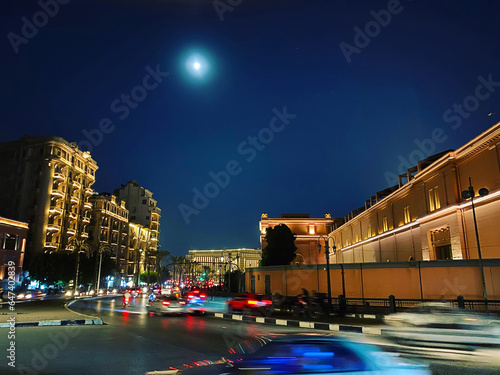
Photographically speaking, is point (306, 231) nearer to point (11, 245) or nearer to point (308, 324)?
point (11, 245)

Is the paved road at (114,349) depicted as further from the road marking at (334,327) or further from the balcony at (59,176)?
the balcony at (59,176)

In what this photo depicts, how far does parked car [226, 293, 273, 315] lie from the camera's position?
23.5 m

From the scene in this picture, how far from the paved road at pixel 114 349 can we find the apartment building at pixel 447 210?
74.5 feet

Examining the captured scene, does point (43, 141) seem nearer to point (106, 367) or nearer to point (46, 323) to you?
point (46, 323)

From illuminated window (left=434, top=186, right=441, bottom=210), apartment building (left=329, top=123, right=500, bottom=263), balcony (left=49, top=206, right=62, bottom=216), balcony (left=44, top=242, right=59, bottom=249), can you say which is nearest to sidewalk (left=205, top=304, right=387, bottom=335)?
apartment building (left=329, top=123, right=500, bottom=263)

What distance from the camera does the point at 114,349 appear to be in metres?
10.5

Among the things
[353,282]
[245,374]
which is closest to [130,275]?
[353,282]

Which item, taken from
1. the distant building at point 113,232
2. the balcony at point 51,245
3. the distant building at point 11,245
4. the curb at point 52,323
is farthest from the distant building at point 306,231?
the curb at point 52,323

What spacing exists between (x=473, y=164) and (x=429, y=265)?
9.46m

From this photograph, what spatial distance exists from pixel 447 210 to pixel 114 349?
101 ft

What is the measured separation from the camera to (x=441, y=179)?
34250 mm

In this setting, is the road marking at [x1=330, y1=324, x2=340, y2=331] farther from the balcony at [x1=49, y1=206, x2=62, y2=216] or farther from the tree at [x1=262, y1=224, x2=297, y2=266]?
the balcony at [x1=49, y1=206, x2=62, y2=216]

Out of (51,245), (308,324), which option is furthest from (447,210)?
(51,245)

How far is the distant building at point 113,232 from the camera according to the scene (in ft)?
269
